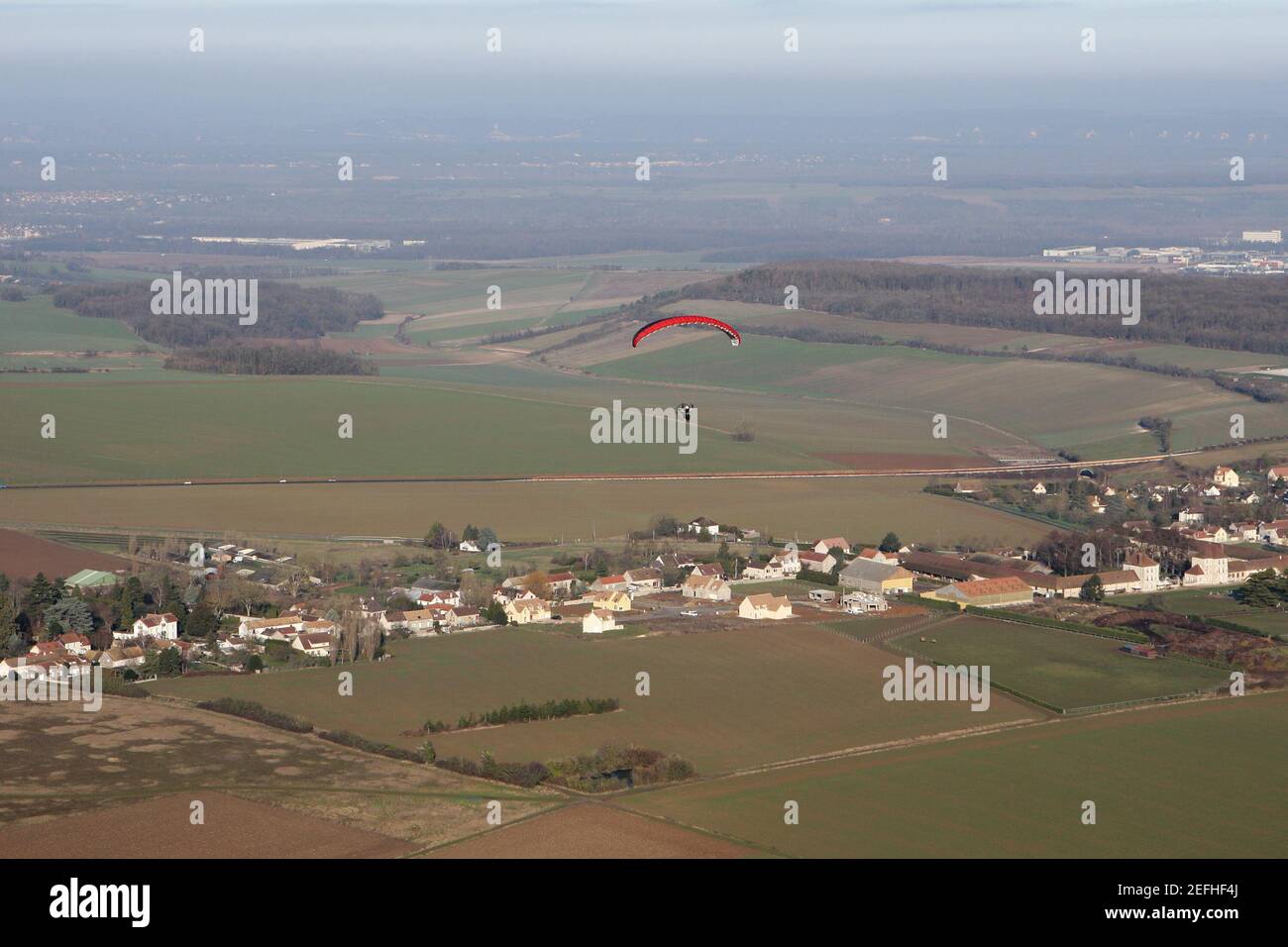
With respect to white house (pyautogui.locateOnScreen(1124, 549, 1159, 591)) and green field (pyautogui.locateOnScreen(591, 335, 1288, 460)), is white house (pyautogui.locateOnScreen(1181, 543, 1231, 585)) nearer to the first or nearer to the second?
white house (pyautogui.locateOnScreen(1124, 549, 1159, 591))

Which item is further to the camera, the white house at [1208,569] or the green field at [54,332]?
the green field at [54,332]

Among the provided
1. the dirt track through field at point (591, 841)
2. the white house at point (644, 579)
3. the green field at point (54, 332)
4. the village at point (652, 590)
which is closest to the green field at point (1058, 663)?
the village at point (652, 590)

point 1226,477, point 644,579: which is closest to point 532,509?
point 644,579

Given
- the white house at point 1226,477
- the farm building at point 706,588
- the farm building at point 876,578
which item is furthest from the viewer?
the white house at point 1226,477

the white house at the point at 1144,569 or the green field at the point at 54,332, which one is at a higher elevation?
the green field at the point at 54,332

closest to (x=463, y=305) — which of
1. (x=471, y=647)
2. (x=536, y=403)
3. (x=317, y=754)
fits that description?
(x=536, y=403)

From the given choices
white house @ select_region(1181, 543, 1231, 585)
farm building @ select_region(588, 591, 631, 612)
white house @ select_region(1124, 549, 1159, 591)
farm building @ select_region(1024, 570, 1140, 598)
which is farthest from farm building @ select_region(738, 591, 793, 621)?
white house @ select_region(1181, 543, 1231, 585)

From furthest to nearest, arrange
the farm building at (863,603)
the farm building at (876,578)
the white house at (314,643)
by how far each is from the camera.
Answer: the farm building at (876,578) < the farm building at (863,603) < the white house at (314,643)

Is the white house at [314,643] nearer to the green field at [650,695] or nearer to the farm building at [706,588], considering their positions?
the green field at [650,695]
